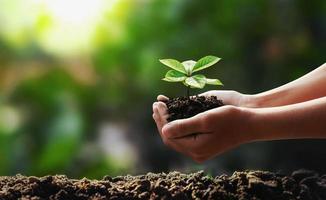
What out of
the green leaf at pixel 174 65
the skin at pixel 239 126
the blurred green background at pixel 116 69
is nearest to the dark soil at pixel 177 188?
the skin at pixel 239 126

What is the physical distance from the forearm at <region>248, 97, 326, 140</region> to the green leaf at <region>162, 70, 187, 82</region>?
154mm

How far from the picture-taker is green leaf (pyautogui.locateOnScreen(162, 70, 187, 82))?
3.00 feet

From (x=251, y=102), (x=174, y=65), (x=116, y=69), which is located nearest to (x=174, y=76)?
(x=174, y=65)

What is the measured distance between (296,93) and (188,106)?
0.20 metres

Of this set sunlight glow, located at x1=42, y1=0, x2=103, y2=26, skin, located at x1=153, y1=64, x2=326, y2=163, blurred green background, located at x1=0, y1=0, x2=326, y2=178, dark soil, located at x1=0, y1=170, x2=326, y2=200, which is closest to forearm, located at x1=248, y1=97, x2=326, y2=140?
skin, located at x1=153, y1=64, x2=326, y2=163

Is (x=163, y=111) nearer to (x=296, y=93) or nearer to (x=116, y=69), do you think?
(x=296, y=93)

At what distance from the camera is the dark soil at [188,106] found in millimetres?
891

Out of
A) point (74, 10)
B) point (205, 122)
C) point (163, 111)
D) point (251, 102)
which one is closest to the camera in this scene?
point (205, 122)

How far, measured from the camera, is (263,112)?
810 mm

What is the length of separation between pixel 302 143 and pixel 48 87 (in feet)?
2.24

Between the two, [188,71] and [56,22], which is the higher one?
[56,22]

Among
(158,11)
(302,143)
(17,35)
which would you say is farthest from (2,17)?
(302,143)

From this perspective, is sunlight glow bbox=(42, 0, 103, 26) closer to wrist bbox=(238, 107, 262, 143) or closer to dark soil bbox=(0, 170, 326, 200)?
dark soil bbox=(0, 170, 326, 200)

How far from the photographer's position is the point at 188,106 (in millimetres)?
904
